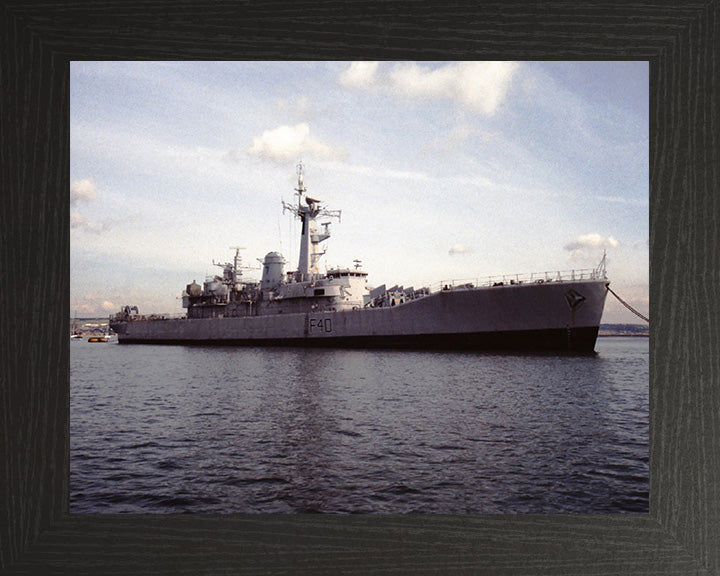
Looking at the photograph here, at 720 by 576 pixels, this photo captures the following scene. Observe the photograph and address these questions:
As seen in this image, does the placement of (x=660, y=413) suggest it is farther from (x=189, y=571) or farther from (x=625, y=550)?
(x=189, y=571)

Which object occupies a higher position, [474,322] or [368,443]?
[474,322]

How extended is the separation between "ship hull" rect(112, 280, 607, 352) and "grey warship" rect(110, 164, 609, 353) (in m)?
0.03

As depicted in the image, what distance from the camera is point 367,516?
1830 millimetres

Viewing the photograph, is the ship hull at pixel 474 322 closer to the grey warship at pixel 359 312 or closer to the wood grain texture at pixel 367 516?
the grey warship at pixel 359 312

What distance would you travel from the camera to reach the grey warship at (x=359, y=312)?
1391 centimetres

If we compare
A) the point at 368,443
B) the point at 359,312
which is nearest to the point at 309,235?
the point at 359,312

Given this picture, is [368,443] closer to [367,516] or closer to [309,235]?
[367,516]

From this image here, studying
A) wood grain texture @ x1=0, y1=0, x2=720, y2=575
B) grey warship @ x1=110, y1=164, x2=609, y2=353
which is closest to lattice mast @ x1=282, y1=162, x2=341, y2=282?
grey warship @ x1=110, y1=164, x2=609, y2=353

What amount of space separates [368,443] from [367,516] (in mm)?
3404

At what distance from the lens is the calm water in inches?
141

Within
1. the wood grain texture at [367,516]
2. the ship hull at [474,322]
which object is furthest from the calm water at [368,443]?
the ship hull at [474,322]

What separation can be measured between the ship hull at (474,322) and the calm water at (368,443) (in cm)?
338

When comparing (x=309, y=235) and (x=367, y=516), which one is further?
(x=309, y=235)

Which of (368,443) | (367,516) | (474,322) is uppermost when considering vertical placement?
(474,322)
